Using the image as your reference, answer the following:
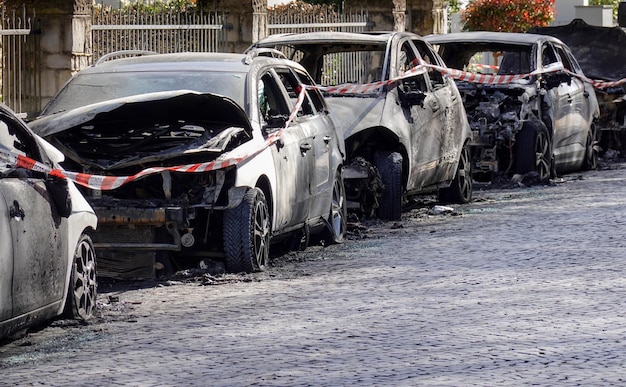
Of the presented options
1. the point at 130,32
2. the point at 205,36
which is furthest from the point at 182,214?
the point at 205,36

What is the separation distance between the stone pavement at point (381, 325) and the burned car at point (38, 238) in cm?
22

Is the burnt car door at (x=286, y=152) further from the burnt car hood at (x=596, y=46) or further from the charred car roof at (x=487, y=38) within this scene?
the burnt car hood at (x=596, y=46)

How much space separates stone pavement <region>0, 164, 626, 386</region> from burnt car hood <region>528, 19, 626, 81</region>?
11.8 m

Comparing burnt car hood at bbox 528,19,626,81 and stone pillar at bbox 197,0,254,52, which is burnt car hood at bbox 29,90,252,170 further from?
burnt car hood at bbox 528,19,626,81

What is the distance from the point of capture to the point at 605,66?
83.1ft

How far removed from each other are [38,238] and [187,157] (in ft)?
9.06

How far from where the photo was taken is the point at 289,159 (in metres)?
12.3

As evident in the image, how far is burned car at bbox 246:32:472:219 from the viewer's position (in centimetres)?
1521

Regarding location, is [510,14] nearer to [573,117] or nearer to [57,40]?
[573,117]

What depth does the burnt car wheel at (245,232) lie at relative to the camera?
11117 millimetres

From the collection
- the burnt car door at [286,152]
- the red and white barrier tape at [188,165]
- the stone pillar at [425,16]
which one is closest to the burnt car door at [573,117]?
the red and white barrier tape at [188,165]

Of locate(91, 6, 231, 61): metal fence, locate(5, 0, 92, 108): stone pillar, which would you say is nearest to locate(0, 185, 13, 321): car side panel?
locate(5, 0, 92, 108): stone pillar

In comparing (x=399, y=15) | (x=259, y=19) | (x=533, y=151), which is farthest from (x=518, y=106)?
(x=399, y=15)

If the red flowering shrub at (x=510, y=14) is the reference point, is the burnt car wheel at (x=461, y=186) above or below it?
below
